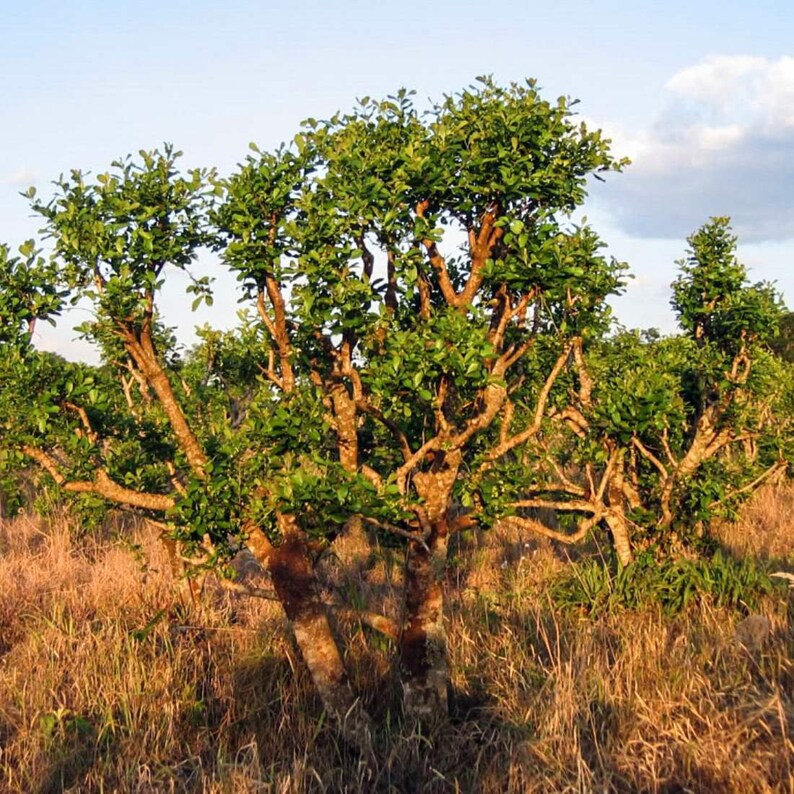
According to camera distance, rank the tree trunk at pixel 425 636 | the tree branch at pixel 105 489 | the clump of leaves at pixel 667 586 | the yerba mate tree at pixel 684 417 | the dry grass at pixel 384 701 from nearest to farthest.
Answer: the dry grass at pixel 384 701 → the tree branch at pixel 105 489 → the tree trunk at pixel 425 636 → the clump of leaves at pixel 667 586 → the yerba mate tree at pixel 684 417

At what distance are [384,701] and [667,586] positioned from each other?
258cm

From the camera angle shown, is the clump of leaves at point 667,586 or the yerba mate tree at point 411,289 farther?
the clump of leaves at point 667,586

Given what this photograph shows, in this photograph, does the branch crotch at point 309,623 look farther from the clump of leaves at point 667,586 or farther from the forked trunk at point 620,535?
the forked trunk at point 620,535

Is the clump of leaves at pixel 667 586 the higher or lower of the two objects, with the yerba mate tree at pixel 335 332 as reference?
lower

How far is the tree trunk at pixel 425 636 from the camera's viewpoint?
5.89 m

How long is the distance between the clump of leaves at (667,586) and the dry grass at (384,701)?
19 centimetres

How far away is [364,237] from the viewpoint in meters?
5.84

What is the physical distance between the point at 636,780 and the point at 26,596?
20.0 ft

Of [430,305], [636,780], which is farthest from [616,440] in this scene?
[636,780]

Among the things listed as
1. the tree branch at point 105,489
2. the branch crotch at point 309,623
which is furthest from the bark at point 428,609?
the tree branch at point 105,489

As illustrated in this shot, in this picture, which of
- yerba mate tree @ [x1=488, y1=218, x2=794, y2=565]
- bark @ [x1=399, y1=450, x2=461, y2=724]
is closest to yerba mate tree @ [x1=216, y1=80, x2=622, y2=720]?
bark @ [x1=399, y1=450, x2=461, y2=724]

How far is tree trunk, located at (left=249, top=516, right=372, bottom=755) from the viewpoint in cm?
580

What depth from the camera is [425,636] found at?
5.98 m

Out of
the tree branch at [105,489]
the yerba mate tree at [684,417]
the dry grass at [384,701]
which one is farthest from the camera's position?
the yerba mate tree at [684,417]
